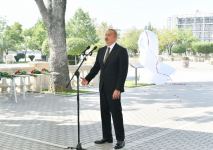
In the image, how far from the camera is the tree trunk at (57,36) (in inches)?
613

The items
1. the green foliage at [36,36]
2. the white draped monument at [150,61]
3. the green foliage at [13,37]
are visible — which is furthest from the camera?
the green foliage at [36,36]

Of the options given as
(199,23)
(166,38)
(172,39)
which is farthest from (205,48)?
(199,23)

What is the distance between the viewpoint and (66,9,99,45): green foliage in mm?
73113

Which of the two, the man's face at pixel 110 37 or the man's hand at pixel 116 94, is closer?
the man's hand at pixel 116 94

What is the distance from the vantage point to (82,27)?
7400 cm

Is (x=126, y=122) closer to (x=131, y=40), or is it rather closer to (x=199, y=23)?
(x=131, y=40)

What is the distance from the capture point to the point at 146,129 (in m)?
8.95

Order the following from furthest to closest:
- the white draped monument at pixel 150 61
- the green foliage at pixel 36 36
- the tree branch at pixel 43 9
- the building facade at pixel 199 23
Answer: the building facade at pixel 199 23
the green foliage at pixel 36 36
the white draped monument at pixel 150 61
the tree branch at pixel 43 9

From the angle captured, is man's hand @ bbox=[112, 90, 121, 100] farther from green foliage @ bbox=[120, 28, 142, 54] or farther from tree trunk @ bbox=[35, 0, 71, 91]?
green foliage @ bbox=[120, 28, 142, 54]

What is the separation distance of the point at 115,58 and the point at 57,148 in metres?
1.85

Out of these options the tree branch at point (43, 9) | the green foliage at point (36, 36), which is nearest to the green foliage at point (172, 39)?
the green foliage at point (36, 36)

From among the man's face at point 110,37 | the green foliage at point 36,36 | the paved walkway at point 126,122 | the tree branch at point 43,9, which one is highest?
the green foliage at point 36,36

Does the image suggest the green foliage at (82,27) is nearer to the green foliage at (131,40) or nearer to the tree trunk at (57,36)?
the green foliage at (131,40)

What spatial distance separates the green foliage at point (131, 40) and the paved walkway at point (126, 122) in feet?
204
